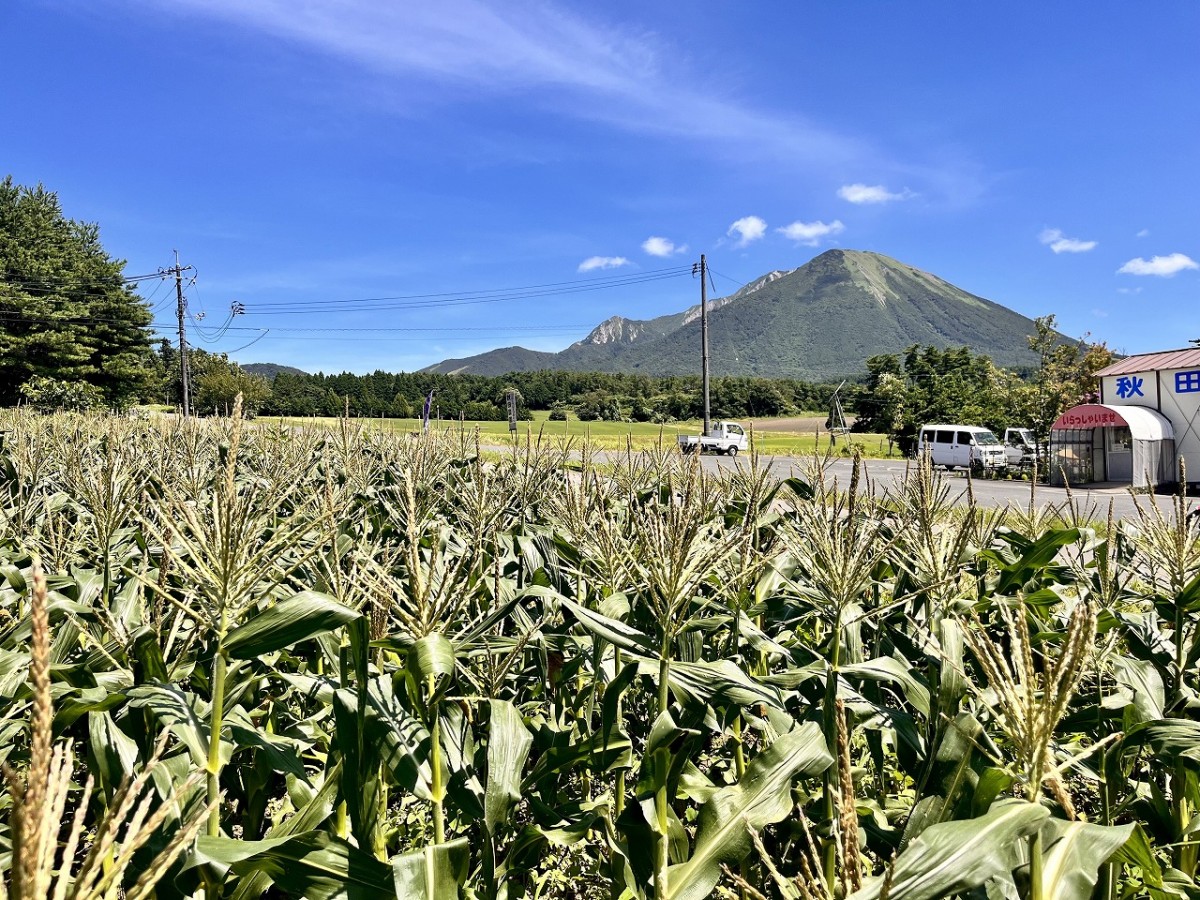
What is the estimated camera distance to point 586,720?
3.03 meters

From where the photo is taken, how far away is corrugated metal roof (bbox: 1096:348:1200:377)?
780 inches

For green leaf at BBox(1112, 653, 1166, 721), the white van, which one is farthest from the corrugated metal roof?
green leaf at BBox(1112, 653, 1166, 721)

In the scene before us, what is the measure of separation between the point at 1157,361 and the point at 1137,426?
2.62 metres

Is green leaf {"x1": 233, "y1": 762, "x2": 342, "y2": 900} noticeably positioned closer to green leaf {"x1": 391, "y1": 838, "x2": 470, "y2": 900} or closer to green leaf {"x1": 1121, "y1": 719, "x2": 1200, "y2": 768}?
green leaf {"x1": 391, "y1": 838, "x2": 470, "y2": 900}

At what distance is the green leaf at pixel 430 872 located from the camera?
5.12ft

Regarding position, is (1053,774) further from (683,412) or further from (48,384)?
(683,412)

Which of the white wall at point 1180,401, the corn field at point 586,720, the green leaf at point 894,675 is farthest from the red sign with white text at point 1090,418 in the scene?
the green leaf at point 894,675

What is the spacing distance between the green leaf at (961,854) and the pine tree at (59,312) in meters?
46.0

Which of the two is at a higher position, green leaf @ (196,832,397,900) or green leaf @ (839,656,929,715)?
green leaf @ (839,656,929,715)

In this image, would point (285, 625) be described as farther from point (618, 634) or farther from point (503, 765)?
point (618, 634)

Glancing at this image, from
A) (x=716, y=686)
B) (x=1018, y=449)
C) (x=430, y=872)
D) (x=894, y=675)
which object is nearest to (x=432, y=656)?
(x=430, y=872)

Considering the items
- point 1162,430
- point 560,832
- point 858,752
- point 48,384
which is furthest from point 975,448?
point 48,384

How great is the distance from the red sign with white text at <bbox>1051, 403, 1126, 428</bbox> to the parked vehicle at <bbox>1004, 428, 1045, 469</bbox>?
3.32 m

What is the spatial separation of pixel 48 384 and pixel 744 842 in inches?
1486
